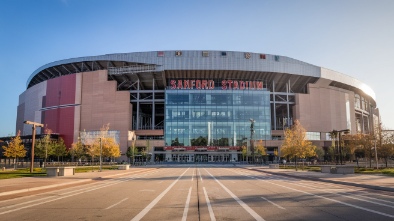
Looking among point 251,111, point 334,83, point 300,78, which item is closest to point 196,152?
point 251,111

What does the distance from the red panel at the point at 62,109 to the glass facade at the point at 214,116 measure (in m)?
28.5

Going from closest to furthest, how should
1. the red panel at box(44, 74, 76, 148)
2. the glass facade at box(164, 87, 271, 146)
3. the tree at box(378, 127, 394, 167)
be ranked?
1. the tree at box(378, 127, 394, 167)
2. the glass facade at box(164, 87, 271, 146)
3. the red panel at box(44, 74, 76, 148)

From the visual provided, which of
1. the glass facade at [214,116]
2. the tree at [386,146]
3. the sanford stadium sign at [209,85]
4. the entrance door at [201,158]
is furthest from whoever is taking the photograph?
the entrance door at [201,158]

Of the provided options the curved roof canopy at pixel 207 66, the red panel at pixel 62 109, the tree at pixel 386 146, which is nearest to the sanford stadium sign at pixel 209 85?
the curved roof canopy at pixel 207 66

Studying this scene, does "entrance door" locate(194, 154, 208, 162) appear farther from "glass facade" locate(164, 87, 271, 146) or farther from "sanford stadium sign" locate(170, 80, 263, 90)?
"sanford stadium sign" locate(170, 80, 263, 90)

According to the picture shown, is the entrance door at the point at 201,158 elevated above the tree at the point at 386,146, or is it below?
below

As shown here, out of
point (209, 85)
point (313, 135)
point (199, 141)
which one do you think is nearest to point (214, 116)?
point (199, 141)

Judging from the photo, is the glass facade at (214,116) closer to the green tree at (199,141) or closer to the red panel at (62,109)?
the green tree at (199,141)

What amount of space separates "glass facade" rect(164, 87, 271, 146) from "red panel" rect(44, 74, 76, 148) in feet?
93.4

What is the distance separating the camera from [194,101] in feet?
328

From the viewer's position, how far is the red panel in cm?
9956

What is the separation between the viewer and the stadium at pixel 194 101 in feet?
320

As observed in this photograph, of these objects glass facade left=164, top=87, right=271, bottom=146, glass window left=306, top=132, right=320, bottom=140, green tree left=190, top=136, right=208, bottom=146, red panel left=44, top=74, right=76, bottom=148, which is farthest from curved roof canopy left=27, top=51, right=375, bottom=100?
green tree left=190, top=136, right=208, bottom=146

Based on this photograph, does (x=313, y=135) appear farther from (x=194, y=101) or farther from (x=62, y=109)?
(x=62, y=109)
